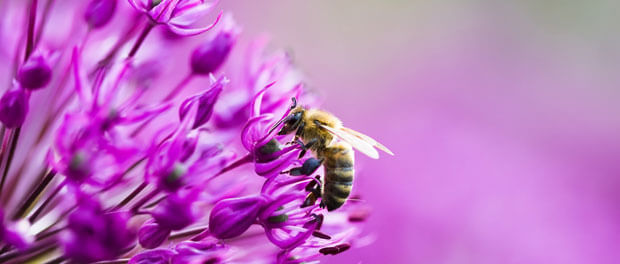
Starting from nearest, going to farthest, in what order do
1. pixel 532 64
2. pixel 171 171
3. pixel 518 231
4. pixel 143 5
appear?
pixel 171 171 < pixel 143 5 < pixel 518 231 < pixel 532 64

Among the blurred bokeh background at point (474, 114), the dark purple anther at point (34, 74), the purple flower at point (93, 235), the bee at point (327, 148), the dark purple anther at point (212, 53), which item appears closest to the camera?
the purple flower at point (93, 235)

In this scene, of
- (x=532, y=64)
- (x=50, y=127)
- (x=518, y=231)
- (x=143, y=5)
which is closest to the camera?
(x=143, y=5)

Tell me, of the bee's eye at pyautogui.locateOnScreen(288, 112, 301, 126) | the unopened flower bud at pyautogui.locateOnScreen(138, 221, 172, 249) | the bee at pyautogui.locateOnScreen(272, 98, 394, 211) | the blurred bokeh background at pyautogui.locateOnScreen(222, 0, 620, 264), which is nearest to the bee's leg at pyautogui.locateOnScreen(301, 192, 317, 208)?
the bee at pyautogui.locateOnScreen(272, 98, 394, 211)

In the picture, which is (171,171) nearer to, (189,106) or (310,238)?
(189,106)

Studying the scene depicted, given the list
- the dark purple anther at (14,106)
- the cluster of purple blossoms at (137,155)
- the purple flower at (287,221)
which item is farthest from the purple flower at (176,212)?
the dark purple anther at (14,106)

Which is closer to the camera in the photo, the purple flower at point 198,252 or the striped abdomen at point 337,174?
the purple flower at point 198,252

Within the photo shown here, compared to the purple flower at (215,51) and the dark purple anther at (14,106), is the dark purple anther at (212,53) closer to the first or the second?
the purple flower at (215,51)

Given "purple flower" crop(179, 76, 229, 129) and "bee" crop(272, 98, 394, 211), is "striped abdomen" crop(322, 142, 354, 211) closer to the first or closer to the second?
"bee" crop(272, 98, 394, 211)

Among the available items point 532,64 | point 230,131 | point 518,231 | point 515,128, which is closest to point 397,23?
point 532,64
